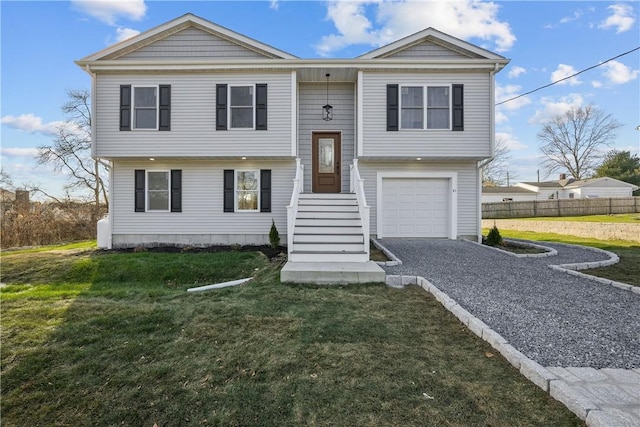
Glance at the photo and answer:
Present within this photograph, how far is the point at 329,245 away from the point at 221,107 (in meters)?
5.80

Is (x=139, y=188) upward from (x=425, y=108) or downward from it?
downward

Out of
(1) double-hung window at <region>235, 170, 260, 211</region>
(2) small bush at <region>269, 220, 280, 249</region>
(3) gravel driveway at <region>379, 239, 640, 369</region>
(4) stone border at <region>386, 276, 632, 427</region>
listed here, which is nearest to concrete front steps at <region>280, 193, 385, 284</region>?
(3) gravel driveway at <region>379, 239, 640, 369</region>

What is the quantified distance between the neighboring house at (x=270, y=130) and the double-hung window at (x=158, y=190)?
3 centimetres

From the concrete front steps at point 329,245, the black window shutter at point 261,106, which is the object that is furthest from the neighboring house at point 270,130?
the concrete front steps at point 329,245

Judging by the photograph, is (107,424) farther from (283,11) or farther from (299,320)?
(283,11)

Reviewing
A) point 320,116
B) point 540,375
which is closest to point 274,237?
point 320,116

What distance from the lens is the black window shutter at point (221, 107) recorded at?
974 centimetres

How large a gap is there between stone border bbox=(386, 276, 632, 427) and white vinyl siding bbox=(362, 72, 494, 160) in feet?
20.8

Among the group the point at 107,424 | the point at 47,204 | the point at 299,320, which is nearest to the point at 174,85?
the point at 299,320

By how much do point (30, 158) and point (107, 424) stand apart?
24.0 m

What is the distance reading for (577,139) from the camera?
3562 centimetres

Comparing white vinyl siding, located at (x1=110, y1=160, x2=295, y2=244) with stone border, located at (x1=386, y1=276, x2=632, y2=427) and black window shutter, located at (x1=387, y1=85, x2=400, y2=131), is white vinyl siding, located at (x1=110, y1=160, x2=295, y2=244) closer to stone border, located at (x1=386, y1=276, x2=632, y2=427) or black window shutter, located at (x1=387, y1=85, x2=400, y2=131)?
black window shutter, located at (x1=387, y1=85, x2=400, y2=131)

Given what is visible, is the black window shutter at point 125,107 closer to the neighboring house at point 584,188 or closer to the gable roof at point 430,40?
the gable roof at point 430,40

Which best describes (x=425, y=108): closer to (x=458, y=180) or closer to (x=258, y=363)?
(x=458, y=180)
